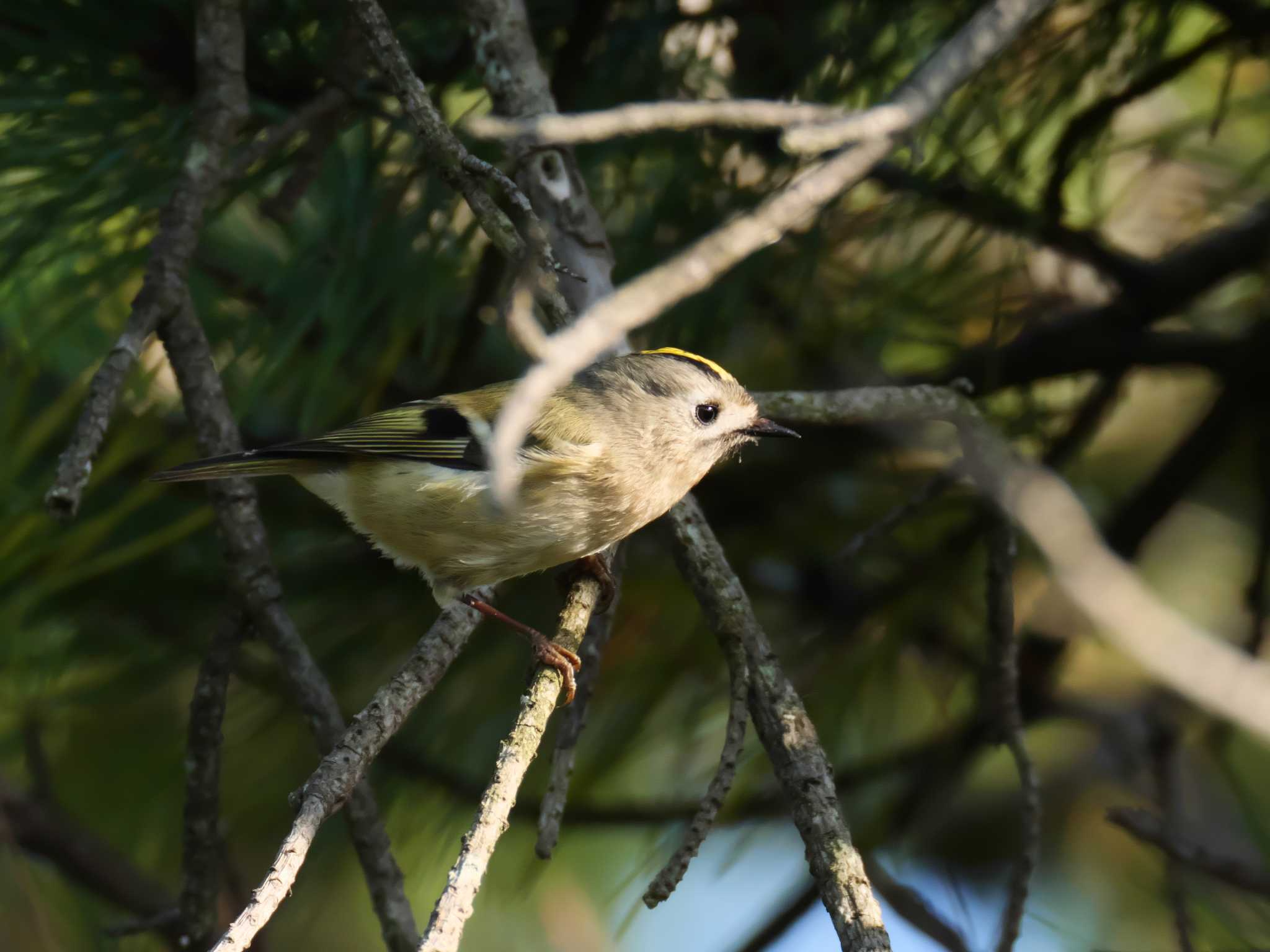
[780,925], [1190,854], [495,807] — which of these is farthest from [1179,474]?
[495,807]

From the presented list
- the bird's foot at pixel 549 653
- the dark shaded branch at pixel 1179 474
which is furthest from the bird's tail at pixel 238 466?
the dark shaded branch at pixel 1179 474

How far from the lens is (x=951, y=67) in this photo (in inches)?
26.2

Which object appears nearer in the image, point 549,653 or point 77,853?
point 549,653

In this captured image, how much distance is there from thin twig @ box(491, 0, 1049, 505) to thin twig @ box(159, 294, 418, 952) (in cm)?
59

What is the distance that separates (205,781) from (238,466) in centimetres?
32

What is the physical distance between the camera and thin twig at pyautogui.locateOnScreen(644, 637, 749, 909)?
2.77ft

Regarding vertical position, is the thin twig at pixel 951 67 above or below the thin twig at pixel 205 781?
above

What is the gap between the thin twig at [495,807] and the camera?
0.69 meters

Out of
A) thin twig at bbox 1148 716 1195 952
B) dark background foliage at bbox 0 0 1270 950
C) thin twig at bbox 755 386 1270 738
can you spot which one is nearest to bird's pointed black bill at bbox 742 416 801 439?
dark background foliage at bbox 0 0 1270 950

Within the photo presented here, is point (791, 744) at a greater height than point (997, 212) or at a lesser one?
lesser

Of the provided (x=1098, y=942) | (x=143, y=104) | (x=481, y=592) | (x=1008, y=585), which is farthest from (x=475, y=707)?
(x=1098, y=942)

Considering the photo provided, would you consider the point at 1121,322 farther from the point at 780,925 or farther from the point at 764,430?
the point at 780,925

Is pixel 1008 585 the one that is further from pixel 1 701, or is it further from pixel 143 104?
pixel 1 701

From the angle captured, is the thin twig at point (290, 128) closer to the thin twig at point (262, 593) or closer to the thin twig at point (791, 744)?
the thin twig at point (262, 593)
